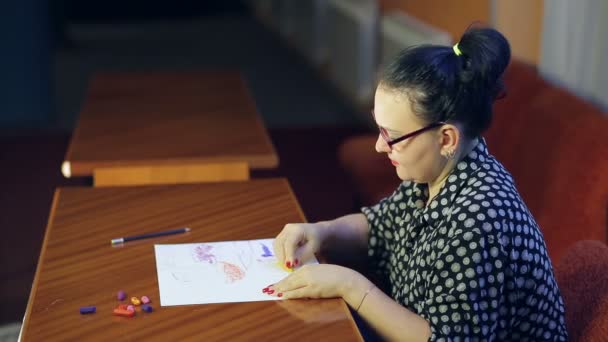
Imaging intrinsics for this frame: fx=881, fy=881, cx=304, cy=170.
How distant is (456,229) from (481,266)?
0.08 m

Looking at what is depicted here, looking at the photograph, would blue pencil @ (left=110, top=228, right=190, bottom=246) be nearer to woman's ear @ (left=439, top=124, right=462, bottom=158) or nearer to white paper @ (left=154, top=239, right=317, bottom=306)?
white paper @ (left=154, top=239, right=317, bottom=306)

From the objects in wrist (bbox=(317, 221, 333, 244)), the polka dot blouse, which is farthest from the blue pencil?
the polka dot blouse

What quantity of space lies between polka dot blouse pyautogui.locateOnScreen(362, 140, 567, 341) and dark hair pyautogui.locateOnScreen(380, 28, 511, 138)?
125mm

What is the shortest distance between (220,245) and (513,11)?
2136mm

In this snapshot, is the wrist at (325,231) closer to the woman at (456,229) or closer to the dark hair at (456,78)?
the woman at (456,229)

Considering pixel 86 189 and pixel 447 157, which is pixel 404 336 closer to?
pixel 447 157

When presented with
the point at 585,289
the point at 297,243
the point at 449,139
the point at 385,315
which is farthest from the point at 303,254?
the point at 585,289

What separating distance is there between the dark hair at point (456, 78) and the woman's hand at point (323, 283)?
1.03 feet

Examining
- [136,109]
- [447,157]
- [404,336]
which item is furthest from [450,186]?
[136,109]

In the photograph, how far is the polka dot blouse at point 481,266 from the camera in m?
1.45

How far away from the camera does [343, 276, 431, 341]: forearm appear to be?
59.9 inches

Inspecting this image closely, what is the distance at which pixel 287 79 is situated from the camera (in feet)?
23.9

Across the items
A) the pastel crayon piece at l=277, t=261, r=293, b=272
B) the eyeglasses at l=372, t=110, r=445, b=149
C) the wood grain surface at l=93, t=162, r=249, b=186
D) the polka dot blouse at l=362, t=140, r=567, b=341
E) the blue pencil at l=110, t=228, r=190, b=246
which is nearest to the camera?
the polka dot blouse at l=362, t=140, r=567, b=341

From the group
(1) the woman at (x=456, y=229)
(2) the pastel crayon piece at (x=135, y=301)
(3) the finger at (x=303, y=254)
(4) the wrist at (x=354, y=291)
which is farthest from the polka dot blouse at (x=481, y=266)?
(2) the pastel crayon piece at (x=135, y=301)
